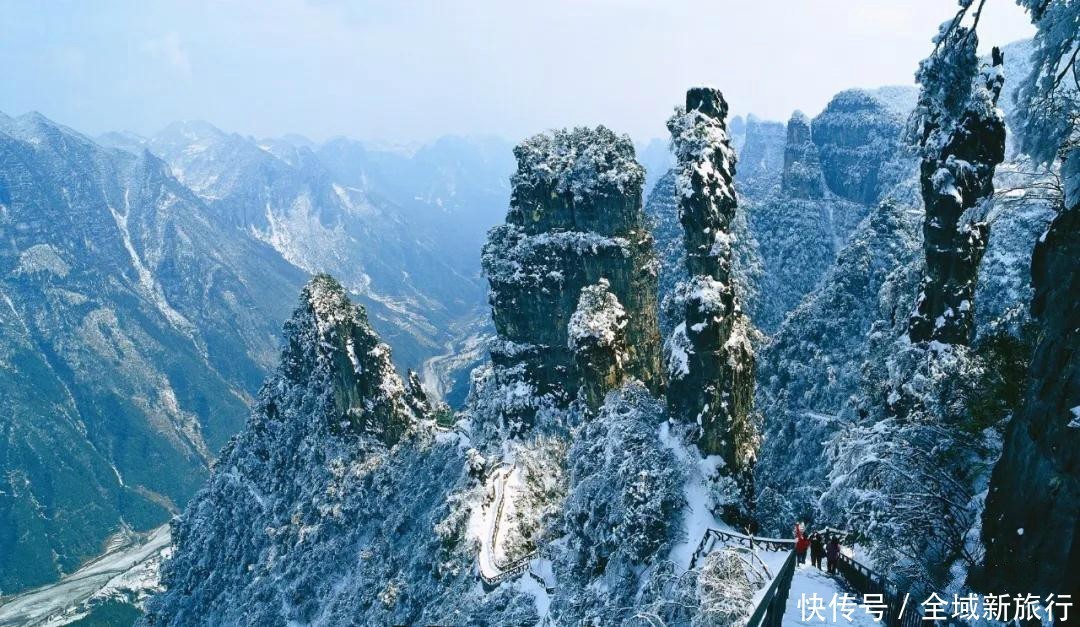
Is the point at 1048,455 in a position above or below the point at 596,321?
above

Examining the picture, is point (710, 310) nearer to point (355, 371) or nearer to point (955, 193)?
point (955, 193)

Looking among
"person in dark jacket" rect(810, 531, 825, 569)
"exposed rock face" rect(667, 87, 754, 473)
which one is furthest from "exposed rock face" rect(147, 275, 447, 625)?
"person in dark jacket" rect(810, 531, 825, 569)

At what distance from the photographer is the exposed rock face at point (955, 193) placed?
70.1ft

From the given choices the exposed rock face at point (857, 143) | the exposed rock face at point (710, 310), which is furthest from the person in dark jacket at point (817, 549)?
the exposed rock face at point (857, 143)

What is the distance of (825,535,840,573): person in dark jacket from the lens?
19.5 metres

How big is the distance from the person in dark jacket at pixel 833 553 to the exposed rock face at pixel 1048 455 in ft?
15.1

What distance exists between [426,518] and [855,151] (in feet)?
435

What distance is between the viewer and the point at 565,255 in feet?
162

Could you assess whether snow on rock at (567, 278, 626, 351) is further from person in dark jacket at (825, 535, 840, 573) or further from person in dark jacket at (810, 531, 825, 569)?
person in dark jacket at (825, 535, 840, 573)

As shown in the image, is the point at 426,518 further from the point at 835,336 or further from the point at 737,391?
the point at 835,336

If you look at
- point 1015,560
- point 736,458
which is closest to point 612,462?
point 736,458

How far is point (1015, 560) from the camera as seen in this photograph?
46.8 feet

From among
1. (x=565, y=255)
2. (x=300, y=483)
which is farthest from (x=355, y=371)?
(x=565, y=255)

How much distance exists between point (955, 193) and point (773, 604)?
16.4 metres
